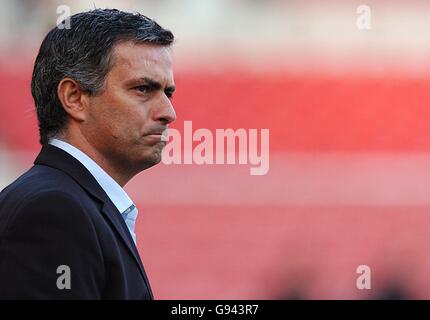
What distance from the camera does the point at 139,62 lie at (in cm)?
118

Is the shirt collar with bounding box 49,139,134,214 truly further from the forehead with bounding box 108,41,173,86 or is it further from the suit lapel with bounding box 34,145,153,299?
the forehead with bounding box 108,41,173,86

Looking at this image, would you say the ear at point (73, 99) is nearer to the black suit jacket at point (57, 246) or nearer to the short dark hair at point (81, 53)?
the short dark hair at point (81, 53)

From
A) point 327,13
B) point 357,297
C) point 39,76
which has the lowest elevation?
point 357,297

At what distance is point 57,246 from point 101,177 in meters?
0.20

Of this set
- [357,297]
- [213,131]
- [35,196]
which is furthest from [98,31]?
[357,297]

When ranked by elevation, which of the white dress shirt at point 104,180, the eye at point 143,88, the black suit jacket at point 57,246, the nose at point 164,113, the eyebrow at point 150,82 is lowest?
the black suit jacket at point 57,246

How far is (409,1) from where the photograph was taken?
2.88 metres

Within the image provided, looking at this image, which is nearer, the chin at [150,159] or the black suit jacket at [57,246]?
the black suit jacket at [57,246]

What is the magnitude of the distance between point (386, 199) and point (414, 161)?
0.16m

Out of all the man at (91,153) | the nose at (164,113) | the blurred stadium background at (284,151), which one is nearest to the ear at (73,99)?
the man at (91,153)

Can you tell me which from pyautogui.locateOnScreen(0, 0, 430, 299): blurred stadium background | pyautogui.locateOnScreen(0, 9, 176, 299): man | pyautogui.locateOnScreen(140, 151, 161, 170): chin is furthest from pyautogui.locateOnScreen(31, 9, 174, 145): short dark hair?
pyautogui.locateOnScreen(0, 0, 430, 299): blurred stadium background

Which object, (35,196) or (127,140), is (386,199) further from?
(35,196)

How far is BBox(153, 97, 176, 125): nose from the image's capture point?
3.88 ft

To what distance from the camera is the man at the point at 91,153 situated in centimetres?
96
